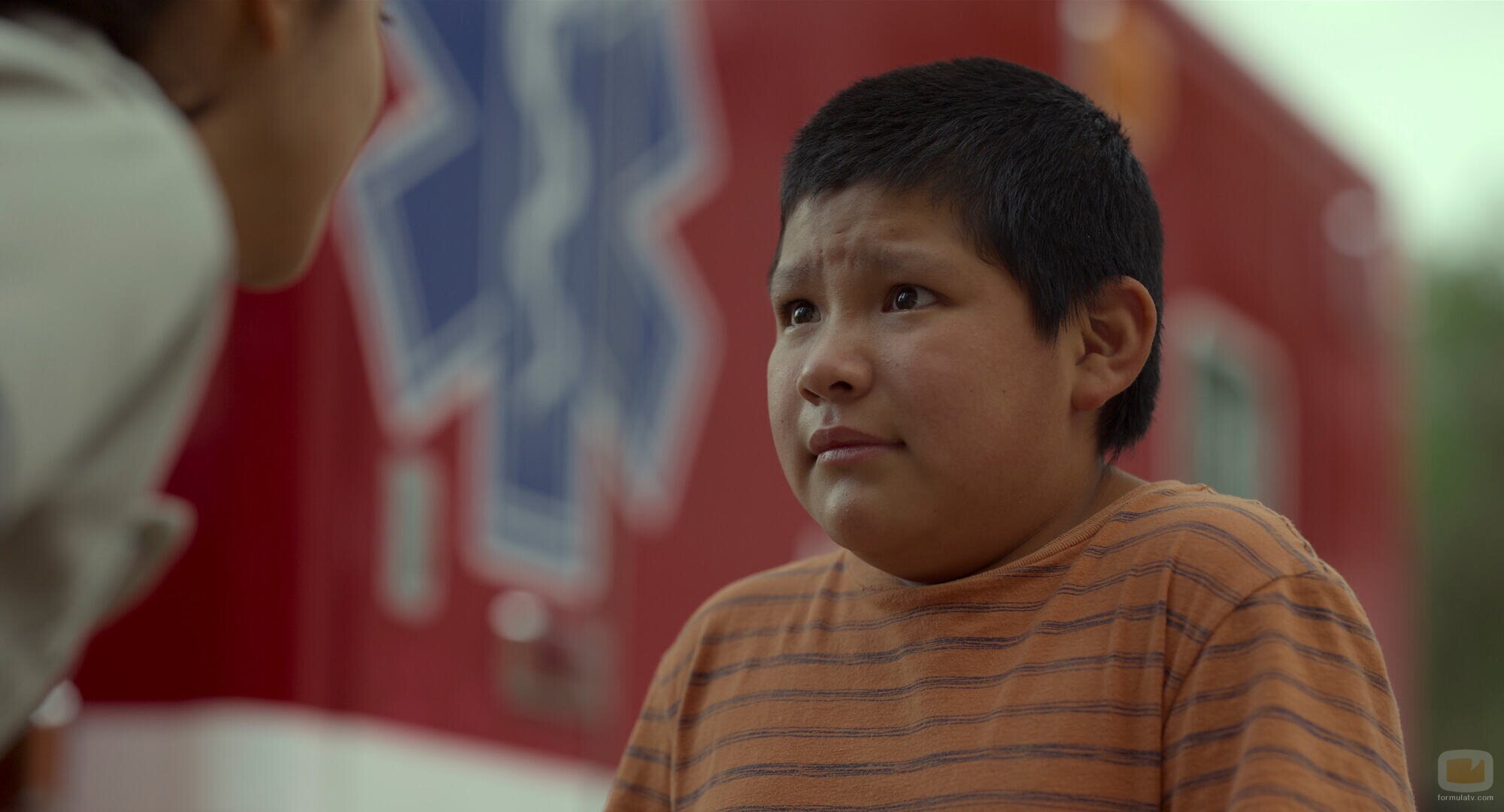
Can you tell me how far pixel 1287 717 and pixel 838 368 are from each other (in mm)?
383

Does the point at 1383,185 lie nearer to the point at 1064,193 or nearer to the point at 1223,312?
the point at 1223,312

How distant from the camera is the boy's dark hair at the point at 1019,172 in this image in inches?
48.6

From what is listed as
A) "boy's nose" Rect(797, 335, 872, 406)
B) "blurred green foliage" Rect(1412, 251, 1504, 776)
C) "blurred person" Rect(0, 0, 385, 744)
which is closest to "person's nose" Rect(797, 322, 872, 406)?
"boy's nose" Rect(797, 335, 872, 406)

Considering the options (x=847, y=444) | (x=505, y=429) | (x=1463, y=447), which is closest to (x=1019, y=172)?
(x=847, y=444)

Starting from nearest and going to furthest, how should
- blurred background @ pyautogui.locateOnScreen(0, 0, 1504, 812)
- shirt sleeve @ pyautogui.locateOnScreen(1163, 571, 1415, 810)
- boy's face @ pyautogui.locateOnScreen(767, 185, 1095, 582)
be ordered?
shirt sleeve @ pyautogui.locateOnScreen(1163, 571, 1415, 810) < boy's face @ pyautogui.locateOnScreen(767, 185, 1095, 582) < blurred background @ pyautogui.locateOnScreen(0, 0, 1504, 812)

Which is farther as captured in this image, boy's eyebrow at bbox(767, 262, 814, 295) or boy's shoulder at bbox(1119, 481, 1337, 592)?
boy's eyebrow at bbox(767, 262, 814, 295)

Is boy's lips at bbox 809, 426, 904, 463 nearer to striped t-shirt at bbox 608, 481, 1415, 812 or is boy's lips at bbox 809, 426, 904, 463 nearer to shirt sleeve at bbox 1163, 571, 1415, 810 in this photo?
striped t-shirt at bbox 608, 481, 1415, 812

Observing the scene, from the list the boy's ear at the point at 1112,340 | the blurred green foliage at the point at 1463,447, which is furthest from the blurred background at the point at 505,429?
the blurred green foliage at the point at 1463,447

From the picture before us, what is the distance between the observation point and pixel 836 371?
47.0 inches

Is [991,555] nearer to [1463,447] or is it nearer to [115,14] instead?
[115,14]

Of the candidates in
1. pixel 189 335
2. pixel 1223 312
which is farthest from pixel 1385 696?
pixel 1223 312

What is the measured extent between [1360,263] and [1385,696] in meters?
4.84

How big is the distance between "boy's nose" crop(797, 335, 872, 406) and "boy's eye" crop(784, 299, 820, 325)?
0.07 metres

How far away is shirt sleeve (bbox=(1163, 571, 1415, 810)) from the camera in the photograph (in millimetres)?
980
